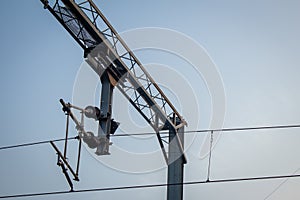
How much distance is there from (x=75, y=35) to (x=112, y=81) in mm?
1648

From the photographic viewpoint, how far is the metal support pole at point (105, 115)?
1324cm

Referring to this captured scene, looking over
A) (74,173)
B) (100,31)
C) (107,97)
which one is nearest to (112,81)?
(107,97)

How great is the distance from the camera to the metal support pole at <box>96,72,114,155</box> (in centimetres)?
1324

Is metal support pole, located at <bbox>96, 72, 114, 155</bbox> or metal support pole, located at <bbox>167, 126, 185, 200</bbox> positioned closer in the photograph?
metal support pole, located at <bbox>96, 72, 114, 155</bbox>

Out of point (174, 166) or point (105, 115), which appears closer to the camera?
point (105, 115)

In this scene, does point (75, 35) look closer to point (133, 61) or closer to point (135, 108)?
point (133, 61)

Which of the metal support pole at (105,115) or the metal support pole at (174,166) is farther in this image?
→ the metal support pole at (174,166)

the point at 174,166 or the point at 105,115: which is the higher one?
the point at 105,115

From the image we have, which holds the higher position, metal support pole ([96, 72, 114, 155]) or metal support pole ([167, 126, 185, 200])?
metal support pole ([96, 72, 114, 155])

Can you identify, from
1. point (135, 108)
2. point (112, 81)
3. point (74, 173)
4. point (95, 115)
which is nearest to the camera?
point (74, 173)

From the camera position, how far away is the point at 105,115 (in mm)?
13594

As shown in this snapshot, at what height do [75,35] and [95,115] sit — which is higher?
[75,35]

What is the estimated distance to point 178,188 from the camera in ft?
50.1

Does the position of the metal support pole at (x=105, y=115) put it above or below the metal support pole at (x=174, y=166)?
above
